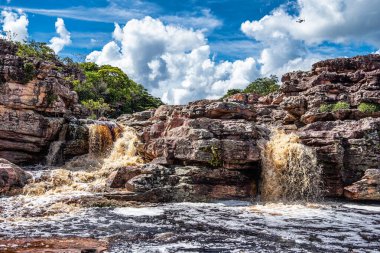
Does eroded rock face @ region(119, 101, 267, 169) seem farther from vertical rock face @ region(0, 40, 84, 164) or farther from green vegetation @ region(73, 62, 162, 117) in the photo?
green vegetation @ region(73, 62, 162, 117)

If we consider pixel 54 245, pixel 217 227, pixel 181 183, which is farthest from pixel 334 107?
pixel 54 245

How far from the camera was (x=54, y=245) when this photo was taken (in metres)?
8.86

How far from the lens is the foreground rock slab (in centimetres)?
838

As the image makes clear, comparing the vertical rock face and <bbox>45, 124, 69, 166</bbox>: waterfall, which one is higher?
the vertical rock face

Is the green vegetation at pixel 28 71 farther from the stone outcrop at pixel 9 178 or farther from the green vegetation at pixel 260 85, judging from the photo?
the green vegetation at pixel 260 85

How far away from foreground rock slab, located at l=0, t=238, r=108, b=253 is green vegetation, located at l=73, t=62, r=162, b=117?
134 feet

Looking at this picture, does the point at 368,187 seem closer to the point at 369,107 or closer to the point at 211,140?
the point at 369,107

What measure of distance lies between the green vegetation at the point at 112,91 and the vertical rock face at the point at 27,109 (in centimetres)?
2468

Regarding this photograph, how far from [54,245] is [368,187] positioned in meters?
13.7

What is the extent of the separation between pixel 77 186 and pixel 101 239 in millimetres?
7571

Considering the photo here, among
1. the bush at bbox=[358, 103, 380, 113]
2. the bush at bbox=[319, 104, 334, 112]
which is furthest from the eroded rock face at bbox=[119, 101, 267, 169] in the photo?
the bush at bbox=[358, 103, 380, 113]

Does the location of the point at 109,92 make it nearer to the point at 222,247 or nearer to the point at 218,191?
the point at 218,191

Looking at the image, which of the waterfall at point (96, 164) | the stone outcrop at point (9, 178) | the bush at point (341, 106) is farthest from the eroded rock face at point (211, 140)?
the stone outcrop at point (9, 178)

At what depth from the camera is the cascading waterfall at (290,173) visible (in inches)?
667
